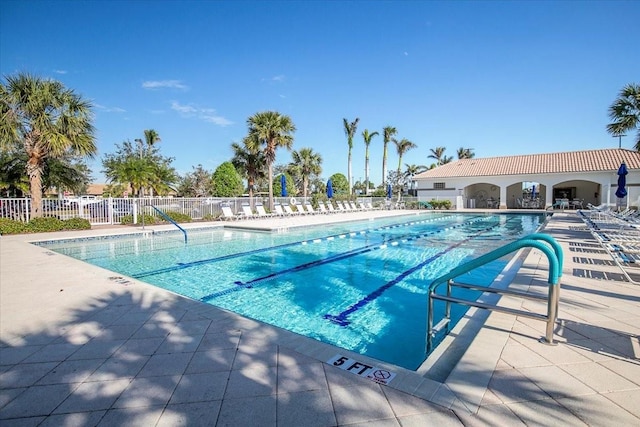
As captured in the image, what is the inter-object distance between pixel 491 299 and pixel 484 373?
223 cm

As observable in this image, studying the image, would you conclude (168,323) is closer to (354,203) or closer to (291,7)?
(291,7)

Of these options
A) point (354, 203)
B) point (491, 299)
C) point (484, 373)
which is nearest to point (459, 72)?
point (354, 203)

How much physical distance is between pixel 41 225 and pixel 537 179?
31305mm

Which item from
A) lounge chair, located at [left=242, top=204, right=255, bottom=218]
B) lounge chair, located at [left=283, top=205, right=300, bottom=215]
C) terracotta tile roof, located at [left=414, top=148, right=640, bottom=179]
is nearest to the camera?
lounge chair, located at [left=242, top=204, right=255, bottom=218]

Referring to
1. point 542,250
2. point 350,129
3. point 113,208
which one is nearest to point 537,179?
point 350,129

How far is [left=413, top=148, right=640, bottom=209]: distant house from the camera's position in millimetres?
23031

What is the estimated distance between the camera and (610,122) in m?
11.8

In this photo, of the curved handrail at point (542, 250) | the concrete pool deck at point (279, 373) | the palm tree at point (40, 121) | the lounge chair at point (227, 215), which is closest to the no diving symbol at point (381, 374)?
the concrete pool deck at point (279, 373)

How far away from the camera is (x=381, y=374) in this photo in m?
2.29

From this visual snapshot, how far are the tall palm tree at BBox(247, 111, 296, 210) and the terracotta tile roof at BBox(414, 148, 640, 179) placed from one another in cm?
1542

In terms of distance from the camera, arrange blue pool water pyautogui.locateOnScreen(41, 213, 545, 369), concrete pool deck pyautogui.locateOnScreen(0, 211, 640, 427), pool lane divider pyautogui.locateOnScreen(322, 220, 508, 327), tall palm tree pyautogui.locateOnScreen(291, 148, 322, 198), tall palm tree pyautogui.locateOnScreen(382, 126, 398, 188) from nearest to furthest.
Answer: concrete pool deck pyautogui.locateOnScreen(0, 211, 640, 427), blue pool water pyautogui.locateOnScreen(41, 213, 545, 369), pool lane divider pyautogui.locateOnScreen(322, 220, 508, 327), tall palm tree pyautogui.locateOnScreen(291, 148, 322, 198), tall palm tree pyautogui.locateOnScreen(382, 126, 398, 188)

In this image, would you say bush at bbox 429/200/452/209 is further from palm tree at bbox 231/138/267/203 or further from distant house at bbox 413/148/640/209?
palm tree at bbox 231/138/267/203

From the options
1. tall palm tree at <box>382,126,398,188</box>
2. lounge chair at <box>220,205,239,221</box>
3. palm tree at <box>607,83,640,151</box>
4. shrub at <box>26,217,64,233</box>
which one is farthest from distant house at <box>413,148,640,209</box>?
shrub at <box>26,217,64,233</box>

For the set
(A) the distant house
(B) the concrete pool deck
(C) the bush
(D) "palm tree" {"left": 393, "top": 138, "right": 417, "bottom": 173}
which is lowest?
(B) the concrete pool deck
